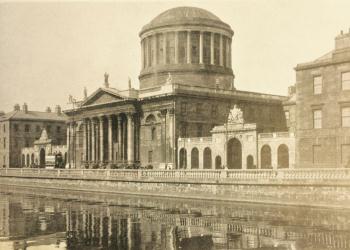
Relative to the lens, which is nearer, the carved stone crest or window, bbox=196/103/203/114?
the carved stone crest

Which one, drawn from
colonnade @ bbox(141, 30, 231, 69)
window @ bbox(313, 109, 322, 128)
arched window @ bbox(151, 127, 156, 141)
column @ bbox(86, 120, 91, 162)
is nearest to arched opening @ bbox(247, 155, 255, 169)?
window @ bbox(313, 109, 322, 128)

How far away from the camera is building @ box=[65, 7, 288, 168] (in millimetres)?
62969

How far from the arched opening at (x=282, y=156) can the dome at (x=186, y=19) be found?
26650mm

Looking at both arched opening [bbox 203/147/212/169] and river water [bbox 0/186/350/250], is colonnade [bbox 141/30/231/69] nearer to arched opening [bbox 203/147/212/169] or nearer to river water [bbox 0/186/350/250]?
arched opening [bbox 203/147/212/169]

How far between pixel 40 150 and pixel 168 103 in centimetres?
4337

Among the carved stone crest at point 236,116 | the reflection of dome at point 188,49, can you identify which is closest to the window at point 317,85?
the carved stone crest at point 236,116

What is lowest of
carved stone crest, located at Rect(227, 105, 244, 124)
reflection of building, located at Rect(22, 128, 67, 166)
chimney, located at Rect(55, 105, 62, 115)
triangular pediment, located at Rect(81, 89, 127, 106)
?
reflection of building, located at Rect(22, 128, 67, 166)

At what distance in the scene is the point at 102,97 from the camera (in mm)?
72250

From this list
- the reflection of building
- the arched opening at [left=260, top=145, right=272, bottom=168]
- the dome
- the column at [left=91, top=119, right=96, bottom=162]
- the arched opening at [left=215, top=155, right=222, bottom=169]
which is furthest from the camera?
the reflection of building

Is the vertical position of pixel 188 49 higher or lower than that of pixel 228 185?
higher

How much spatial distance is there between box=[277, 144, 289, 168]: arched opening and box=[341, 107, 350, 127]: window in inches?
489

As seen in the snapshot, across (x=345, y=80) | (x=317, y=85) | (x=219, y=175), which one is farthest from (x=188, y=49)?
(x=219, y=175)

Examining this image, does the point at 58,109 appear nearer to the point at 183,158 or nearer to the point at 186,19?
the point at 186,19

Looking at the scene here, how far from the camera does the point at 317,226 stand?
24.5 meters
